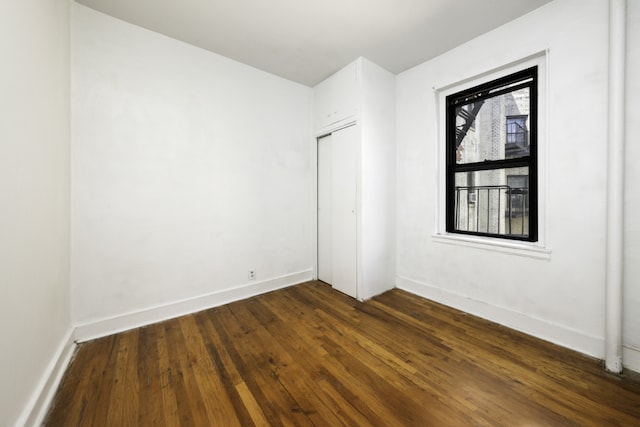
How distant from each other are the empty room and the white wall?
0.02m

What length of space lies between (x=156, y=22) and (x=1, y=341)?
8.66 feet

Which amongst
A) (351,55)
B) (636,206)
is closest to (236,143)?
(351,55)

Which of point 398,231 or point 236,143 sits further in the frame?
point 398,231

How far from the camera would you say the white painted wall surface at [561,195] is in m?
1.80

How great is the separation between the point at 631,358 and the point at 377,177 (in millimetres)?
2457

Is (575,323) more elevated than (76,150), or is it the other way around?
(76,150)

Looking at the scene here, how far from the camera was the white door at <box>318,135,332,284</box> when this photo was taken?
11.2 feet

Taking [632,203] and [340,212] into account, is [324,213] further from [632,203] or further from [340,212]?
[632,203]

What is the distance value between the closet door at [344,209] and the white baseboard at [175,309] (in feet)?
2.27

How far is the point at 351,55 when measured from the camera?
2764 millimetres

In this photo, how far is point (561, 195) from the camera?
6.46ft

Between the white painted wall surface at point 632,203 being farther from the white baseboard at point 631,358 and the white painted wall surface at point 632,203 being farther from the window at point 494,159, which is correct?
the window at point 494,159

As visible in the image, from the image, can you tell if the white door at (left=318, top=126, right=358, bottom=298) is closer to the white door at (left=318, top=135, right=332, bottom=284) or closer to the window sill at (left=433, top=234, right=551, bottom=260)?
the white door at (left=318, top=135, right=332, bottom=284)

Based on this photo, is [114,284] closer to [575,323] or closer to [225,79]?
[225,79]
